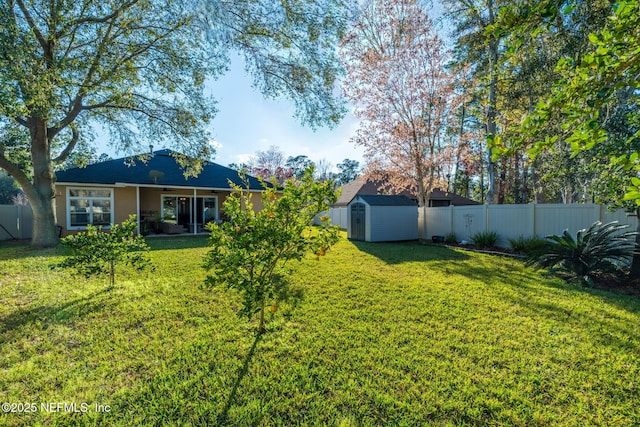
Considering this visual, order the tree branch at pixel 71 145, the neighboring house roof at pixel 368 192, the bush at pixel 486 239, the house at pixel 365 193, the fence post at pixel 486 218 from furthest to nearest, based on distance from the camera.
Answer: the neighboring house roof at pixel 368 192 → the house at pixel 365 193 → the tree branch at pixel 71 145 → the fence post at pixel 486 218 → the bush at pixel 486 239

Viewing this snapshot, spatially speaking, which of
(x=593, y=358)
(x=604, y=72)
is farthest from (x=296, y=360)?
(x=604, y=72)

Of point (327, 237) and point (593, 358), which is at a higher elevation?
point (327, 237)

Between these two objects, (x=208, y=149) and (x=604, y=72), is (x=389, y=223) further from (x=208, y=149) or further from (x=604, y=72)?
(x=604, y=72)

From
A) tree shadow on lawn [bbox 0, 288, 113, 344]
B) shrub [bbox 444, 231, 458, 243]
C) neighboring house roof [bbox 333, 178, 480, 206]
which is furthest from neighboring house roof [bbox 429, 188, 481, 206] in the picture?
tree shadow on lawn [bbox 0, 288, 113, 344]

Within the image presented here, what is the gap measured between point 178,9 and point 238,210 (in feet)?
27.8

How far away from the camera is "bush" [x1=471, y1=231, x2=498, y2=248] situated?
9938 millimetres

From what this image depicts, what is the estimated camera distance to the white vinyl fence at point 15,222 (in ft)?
39.2

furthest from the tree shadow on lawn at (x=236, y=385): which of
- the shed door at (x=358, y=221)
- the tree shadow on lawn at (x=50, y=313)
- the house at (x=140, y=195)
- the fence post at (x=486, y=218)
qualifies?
the house at (x=140, y=195)

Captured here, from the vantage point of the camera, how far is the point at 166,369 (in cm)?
261

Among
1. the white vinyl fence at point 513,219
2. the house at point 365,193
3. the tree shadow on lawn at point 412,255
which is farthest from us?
the house at point 365,193

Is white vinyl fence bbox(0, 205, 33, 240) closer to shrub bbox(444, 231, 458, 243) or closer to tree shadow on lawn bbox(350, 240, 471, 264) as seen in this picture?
tree shadow on lawn bbox(350, 240, 471, 264)

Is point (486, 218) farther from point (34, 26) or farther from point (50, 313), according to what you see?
point (34, 26)

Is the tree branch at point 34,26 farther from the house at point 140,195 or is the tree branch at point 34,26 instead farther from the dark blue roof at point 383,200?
the dark blue roof at point 383,200

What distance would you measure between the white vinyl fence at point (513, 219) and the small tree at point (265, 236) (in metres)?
7.24
